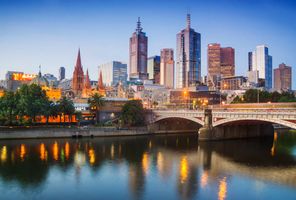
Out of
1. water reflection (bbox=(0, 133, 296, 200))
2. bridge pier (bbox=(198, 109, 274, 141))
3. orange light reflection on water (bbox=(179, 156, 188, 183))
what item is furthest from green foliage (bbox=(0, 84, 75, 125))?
orange light reflection on water (bbox=(179, 156, 188, 183))

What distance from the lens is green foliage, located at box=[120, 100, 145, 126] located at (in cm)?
10681

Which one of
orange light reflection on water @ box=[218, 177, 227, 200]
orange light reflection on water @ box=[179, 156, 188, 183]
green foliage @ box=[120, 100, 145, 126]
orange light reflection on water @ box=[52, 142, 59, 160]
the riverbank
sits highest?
green foliage @ box=[120, 100, 145, 126]

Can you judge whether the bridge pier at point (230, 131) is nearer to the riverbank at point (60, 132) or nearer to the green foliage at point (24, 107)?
the riverbank at point (60, 132)

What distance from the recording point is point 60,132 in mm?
90812

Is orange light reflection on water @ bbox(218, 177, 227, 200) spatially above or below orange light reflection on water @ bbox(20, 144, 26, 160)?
below

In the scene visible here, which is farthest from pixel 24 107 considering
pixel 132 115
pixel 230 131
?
pixel 230 131

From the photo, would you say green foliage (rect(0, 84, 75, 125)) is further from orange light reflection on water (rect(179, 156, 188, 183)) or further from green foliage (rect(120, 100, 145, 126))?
orange light reflection on water (rect(179, 156, 188, 183))

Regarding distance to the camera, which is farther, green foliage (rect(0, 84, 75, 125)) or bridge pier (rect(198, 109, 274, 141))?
green foliage (rect(0, 84, 75, 125))

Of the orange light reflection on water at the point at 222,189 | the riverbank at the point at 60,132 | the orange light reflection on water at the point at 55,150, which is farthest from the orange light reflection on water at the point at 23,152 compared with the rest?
the orange light reflection on water at the point at 222,189

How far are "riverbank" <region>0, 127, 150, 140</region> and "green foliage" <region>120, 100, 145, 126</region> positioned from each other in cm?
478

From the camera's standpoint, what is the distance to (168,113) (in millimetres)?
104625

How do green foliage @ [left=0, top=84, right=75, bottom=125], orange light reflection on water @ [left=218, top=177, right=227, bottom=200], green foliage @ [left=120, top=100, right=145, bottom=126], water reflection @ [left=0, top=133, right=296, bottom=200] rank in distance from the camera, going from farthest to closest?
1. green foliage @ [left=120, top=100, right=145, bottom=126]
2. green foliage @ [left=0, top=84, right=75, bottom=125]
3. water reflection @ [left=0, top=133, right=296, bottom=200]
4. orange light reflection on water @ [left=218, top=177, right=227, bottom=200]

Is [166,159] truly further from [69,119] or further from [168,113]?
[69,119]

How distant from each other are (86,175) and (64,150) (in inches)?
934
